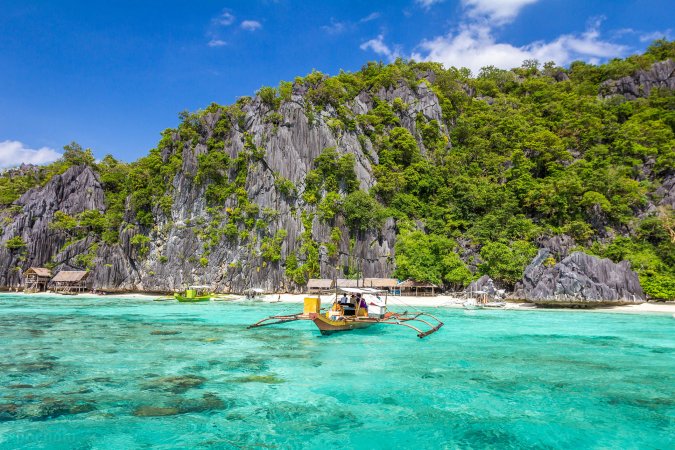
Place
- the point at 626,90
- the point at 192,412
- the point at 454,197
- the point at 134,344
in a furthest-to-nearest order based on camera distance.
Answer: the point at 626,90 → the point at 454,197 → the point at 134,344 → the point at 192,412

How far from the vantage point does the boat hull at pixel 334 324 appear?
18.0 m

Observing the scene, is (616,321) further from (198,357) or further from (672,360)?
(198,357)

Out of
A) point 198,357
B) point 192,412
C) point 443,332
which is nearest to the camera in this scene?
point 192,412

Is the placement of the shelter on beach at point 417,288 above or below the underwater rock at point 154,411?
above

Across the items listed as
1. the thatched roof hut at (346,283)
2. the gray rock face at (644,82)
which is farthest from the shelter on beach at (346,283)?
the gray rock face at (644,82)

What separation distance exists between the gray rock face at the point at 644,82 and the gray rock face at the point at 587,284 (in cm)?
4103

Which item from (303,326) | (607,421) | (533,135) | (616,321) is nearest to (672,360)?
(607,421)

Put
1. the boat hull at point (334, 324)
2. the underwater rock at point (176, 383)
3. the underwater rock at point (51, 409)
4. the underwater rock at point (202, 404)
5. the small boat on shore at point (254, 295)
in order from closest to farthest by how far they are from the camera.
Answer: the underwater rock at point (51, 409), the underwater rock at point (202, 404), the underwater rock at point (176, 383), the boat hull at point (334, 324), the small boat on shore at point (254, 295)

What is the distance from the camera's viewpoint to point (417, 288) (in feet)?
146

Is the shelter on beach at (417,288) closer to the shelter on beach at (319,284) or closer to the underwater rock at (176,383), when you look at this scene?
the shelter on beach at (319,284)

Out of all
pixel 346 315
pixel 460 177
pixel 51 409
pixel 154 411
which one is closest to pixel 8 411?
pixel 51 409

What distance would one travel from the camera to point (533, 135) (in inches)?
2114

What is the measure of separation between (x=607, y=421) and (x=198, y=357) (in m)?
12.0

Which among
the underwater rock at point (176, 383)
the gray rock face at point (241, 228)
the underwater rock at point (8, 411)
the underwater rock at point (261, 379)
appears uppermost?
the gray rock face at point (241, 228)
